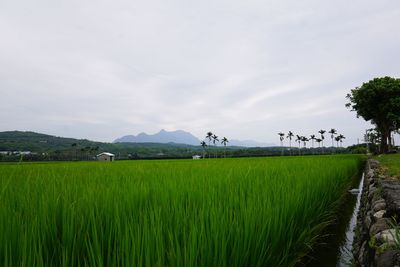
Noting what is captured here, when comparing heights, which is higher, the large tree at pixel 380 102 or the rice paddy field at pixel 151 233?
the large tree at pixel 380 102

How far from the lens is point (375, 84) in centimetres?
2527

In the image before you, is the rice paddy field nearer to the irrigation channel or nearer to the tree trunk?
the irrigation channel

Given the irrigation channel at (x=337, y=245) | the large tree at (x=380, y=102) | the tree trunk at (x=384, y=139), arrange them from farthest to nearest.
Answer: the tree trunk at (x=384, y=139), the large tree at (x=380, y=102), the irrigation channel at (x=337, y=245)

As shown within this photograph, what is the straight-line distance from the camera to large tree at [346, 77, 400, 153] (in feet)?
78.6

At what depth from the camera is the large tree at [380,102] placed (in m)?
24.0

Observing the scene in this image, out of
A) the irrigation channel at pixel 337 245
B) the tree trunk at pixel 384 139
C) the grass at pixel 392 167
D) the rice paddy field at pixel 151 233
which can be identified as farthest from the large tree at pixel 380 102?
the rice paddy field at pixel 151 233

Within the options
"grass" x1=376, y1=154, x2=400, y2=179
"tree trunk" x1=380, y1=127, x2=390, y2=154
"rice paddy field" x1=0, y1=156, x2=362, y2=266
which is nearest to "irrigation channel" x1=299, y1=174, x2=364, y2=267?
"rice paddy field" x1=0, y1=156, x2=362, y2=266

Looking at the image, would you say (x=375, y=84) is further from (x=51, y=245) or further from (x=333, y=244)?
(x=51, y=245)

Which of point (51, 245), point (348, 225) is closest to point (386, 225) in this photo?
point (51, 245)

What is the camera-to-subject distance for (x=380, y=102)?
25266 millimetres

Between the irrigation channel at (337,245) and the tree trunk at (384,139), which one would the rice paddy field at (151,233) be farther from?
the tree trunk at (384,139)

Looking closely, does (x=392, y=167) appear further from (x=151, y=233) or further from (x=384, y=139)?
(x=384, y=139)

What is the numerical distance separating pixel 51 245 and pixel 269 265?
125cm

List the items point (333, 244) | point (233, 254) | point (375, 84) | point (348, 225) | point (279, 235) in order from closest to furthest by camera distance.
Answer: point (233, 254)
point (279, 235)
point (333, 244)
point (348, 225)
point (375, 84)
